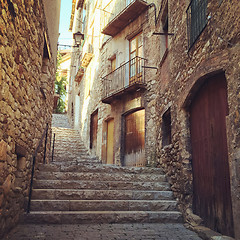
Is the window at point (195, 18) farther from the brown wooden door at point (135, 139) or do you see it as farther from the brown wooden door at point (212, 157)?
the brown wooden door at point (135, 139)

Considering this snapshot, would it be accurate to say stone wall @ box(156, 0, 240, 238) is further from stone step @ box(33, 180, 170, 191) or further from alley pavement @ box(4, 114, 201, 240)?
alley pavement @ box(4, 114, 201, 240)

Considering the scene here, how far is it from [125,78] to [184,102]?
16.8 feet

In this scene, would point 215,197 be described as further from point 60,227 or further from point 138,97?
point 138,97

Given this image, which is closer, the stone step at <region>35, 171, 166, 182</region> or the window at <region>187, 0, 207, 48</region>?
the window at <region>187, 0, 207, 48</region>

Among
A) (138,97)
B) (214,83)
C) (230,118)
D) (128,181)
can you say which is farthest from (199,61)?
(138,97)

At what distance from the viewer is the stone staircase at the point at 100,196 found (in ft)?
14.5

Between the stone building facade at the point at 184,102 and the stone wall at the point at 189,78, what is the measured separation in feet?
0.04

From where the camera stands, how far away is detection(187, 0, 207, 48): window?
13.7 feet

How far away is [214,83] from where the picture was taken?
3.89 meters

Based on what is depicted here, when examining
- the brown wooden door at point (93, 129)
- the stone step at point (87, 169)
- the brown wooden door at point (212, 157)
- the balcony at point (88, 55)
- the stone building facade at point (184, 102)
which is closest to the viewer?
the stone building facade at point (184, 102)

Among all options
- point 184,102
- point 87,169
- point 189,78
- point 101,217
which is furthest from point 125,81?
point 101,217

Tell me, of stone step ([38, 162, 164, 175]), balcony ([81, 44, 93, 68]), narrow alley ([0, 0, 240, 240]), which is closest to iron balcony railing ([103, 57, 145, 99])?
narrow alley ([0, 0, 240, 240])

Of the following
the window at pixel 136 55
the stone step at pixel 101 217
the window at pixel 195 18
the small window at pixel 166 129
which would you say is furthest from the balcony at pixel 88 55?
the stone step at pixel 101 217

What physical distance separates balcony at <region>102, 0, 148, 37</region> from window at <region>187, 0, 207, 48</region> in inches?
187
